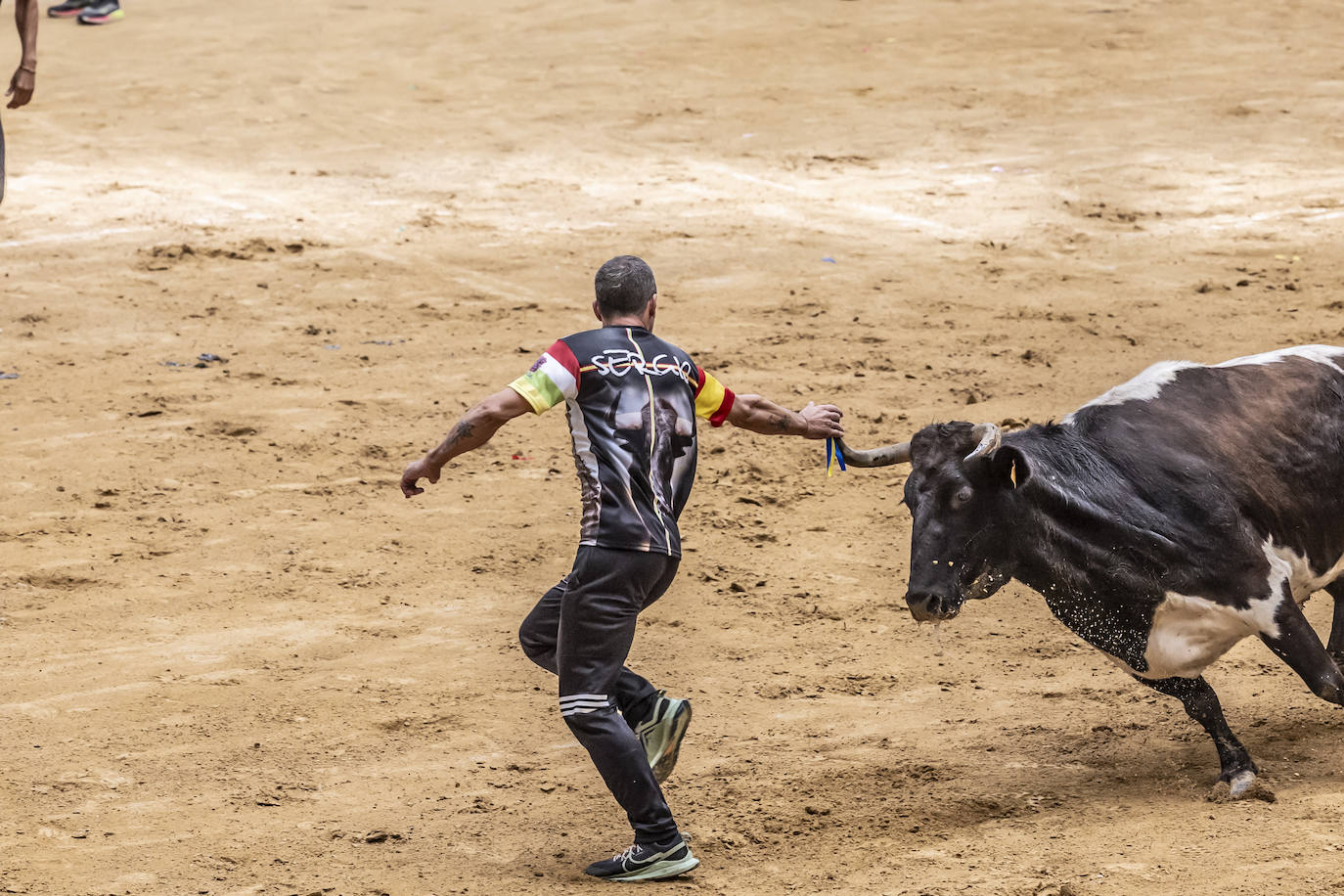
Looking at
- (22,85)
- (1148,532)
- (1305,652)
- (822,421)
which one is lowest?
(1305,652)

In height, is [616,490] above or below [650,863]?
above

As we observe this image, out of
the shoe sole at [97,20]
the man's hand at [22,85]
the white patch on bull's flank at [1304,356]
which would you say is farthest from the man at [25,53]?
the shoe sole at [97,20]

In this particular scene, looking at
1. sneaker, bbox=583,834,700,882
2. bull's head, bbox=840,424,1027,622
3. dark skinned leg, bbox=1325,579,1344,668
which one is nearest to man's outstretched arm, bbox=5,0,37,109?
bull's head, bbox=840,424,1027,622

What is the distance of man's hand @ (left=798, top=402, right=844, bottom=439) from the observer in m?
5.30

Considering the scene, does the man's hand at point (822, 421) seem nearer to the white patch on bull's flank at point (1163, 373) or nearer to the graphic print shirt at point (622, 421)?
the graphic print shirt at point (622, 421)

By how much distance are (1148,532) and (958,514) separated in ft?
2.23

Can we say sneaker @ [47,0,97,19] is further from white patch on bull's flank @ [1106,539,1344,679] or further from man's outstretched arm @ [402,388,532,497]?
white patch on bull's flank @ [1106,539,1344,679]

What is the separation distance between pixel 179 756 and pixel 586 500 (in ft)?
7.06

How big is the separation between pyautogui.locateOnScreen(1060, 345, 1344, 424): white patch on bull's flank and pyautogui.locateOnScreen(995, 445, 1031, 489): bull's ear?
55 centimetres

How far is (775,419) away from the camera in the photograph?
5.16m

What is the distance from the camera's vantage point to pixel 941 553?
211 inches

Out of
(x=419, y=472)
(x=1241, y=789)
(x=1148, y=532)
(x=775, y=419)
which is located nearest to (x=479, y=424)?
(x=419, y=472)

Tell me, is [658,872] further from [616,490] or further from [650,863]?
[616,490]

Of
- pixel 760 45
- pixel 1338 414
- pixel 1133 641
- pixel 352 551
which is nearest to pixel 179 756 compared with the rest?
pixel 352 551
